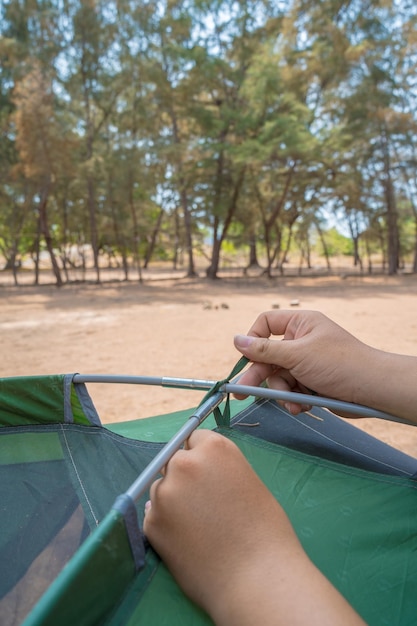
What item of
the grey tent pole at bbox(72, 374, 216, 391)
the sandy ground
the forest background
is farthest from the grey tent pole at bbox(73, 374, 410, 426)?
the forest background

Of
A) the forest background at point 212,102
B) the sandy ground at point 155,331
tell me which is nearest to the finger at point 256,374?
the sandy ground at point 155,331

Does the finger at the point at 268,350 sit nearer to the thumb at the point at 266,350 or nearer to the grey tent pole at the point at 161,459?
the thumb at the point at 266,350

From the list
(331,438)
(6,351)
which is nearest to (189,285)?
(6,351)

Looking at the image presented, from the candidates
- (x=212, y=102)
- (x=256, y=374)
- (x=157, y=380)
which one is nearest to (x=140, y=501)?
(x=157, y=380)

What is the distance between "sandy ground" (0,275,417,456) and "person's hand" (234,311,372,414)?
2150 mm

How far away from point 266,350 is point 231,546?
0.64m

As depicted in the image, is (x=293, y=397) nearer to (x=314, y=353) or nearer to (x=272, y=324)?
(x=314, y=353)

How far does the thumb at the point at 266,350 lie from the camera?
125 centimetres

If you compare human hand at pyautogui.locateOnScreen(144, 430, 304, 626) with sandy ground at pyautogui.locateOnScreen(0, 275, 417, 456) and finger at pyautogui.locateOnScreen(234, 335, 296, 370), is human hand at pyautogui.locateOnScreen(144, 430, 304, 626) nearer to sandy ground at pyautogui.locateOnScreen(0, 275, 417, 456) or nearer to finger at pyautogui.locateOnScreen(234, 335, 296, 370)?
finger at pyautogui.locateOnScreen(234, 335, 296, 370)

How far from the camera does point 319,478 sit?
1.30 metres

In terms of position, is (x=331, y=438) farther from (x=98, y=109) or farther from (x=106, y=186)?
(x=98, y=109)

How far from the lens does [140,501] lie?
1.19m

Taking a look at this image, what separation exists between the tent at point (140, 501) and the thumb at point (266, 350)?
0.33 ft

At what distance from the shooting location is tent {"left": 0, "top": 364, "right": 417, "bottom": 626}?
70cm
